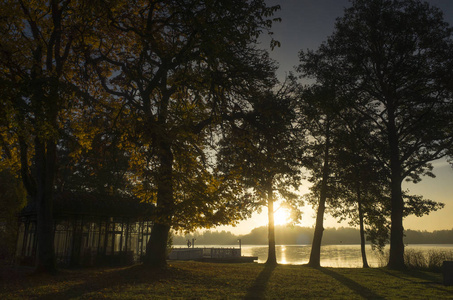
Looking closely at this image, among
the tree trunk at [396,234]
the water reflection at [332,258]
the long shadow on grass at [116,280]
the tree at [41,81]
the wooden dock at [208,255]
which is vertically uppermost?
the tree at [41,81]

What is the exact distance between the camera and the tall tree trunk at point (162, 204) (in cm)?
1285

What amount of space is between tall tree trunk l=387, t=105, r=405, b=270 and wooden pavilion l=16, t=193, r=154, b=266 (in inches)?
648

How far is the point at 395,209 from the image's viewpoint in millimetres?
22141

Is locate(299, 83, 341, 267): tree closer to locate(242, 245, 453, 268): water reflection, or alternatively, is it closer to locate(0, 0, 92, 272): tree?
locate(242, 245, 453, 268): water reflection

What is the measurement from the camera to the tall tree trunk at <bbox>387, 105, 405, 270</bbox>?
2130 centimetres

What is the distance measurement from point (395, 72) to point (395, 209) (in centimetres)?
943

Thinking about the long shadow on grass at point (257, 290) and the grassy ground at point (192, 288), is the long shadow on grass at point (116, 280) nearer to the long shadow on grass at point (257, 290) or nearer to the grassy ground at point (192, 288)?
the grassy ground at point (192, 288)

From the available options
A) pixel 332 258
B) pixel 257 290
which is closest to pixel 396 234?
pixel 257 290

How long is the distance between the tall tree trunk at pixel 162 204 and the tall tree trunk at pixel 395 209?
1513 centimetres

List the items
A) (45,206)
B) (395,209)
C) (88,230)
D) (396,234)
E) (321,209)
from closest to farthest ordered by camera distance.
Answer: (45,206) → (88,230) → (396,234) → (395,209) → (321,209)

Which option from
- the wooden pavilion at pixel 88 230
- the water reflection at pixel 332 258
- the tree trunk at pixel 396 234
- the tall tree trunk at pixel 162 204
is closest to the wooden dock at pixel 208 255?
the water reflection at pixel 332 258

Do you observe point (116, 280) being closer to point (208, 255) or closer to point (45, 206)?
point (45, 206)

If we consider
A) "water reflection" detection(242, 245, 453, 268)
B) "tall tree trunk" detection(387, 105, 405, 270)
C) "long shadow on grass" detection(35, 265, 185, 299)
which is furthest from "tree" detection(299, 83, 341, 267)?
"long shadow on grass" detection(35, 265, 185, 299)

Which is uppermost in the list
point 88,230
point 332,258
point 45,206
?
point 45,206
